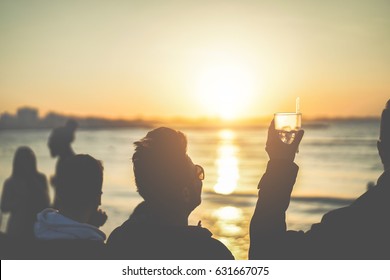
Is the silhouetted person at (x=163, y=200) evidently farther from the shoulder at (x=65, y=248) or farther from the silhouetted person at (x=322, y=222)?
the silhouetted person at (x=322, y=222)

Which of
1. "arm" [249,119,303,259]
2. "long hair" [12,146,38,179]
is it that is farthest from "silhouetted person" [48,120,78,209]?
"arm" [249,119,303,259]

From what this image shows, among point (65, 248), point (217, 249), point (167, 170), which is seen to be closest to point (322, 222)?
point (217, 249)

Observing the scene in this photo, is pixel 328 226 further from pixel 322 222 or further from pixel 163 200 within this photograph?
pixel 163 200

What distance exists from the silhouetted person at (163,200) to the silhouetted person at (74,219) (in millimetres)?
138

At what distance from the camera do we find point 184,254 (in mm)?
Answer: 2242

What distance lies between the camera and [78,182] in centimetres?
249

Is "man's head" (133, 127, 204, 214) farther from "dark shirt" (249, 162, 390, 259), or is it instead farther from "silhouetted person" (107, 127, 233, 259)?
"dark shirt" (249, 162, 390, 259)

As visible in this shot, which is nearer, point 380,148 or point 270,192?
point 270,192

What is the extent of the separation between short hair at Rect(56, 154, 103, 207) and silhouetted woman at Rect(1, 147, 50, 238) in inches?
187

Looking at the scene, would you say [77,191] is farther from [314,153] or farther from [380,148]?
[314,153]

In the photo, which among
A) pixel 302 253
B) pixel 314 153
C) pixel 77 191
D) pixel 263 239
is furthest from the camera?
pixel 314 153

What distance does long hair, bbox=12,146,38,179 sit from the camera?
7098mm

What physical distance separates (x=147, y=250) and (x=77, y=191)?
449 millimetres
